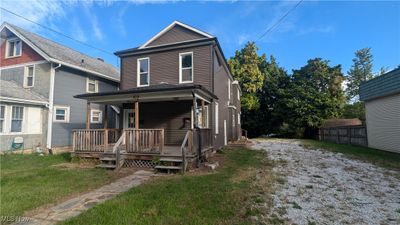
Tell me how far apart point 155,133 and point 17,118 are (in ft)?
27.6

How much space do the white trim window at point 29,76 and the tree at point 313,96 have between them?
2438cm

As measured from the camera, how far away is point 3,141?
11016 millimetres

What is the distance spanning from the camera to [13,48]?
14.1 meters

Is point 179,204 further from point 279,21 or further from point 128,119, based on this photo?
point 279,21

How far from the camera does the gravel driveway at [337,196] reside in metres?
3.94

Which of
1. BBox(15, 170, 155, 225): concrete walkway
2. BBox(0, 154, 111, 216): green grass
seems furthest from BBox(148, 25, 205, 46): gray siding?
BBox(15, 170, 155, 225): concrete walkway

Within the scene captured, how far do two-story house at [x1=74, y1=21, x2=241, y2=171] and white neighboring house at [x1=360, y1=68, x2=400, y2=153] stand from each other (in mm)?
9343

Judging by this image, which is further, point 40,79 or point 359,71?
point 359,71

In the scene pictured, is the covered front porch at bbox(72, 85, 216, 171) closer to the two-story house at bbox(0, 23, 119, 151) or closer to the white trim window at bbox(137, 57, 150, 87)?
the white trim window at bbox(137, 57, 150, 87)

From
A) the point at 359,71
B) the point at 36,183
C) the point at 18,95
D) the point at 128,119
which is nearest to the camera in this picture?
the point at 36,183

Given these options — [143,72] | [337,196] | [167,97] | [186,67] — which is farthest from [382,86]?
[143,72]

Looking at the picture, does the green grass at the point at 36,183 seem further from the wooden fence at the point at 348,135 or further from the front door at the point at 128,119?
the wooden fence at the point at 348,135

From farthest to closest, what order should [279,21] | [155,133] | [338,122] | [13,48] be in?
[338,122] → [13,48] → [279,21] → [155,133]

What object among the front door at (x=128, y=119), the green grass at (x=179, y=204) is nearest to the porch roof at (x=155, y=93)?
the front door at (x=128, y=119)
